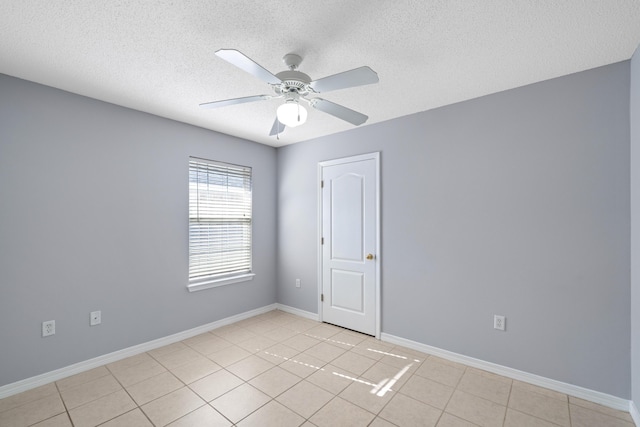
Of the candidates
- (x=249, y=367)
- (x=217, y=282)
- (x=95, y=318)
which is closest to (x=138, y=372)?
(x=95, y=318)

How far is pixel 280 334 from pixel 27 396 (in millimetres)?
2117

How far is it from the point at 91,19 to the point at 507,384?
3807mm

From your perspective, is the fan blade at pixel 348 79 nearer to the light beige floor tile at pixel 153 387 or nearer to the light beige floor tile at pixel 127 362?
the light beige floor tile at pixel 153 387

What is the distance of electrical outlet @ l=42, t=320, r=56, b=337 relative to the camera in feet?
7.80

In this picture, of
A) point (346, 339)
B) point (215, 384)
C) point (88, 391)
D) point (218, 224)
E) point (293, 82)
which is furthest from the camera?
point (218, 224)

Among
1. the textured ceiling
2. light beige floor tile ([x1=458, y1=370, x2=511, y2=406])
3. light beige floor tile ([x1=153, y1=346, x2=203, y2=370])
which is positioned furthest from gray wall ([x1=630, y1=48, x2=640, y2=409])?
light beige floor tile ([x1=153, y1=346, x2=203, y2=370])

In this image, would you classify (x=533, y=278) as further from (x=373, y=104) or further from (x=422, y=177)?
(x=373, y=104)

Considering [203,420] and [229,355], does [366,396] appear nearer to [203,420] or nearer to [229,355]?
[203,420]

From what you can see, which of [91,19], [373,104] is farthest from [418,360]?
[91,19]

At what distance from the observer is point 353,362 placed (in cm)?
276

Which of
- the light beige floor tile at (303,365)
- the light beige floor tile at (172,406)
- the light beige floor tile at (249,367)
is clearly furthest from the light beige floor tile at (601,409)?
the light beige floor tile at (172,406)

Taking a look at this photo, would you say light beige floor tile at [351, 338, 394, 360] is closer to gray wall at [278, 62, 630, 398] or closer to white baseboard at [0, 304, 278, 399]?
gray wall at [278, 62, 630, 398]

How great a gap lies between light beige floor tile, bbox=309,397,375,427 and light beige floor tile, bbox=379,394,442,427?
5.3 inches

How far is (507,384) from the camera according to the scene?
2.36 metres
